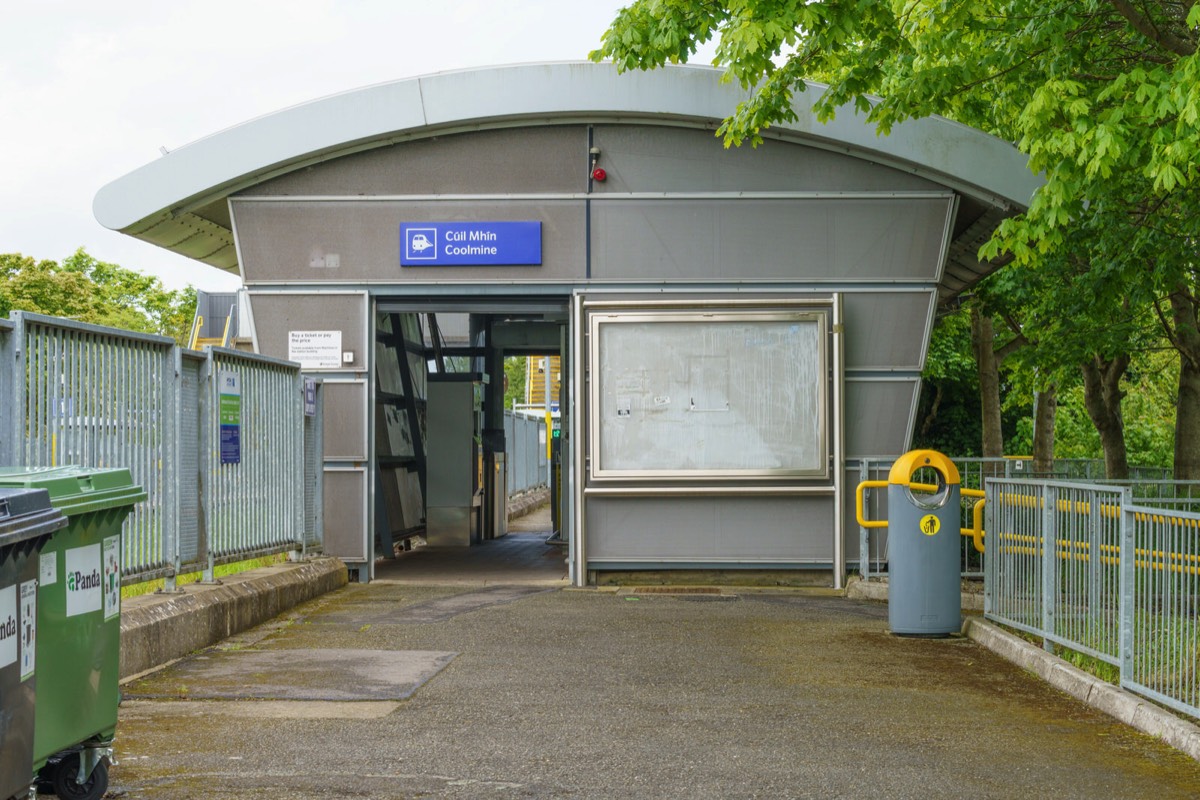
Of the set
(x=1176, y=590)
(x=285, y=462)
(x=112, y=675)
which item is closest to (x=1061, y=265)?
(x=285, y=462)

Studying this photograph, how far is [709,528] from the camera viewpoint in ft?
44.9

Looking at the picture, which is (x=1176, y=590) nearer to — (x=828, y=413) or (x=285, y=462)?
(x=828, y=413)

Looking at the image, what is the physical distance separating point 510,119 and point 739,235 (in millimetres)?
2524

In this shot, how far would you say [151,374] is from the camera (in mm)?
9289

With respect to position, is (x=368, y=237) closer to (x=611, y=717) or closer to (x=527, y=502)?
(x=611, y=717)

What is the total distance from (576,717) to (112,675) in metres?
2.58

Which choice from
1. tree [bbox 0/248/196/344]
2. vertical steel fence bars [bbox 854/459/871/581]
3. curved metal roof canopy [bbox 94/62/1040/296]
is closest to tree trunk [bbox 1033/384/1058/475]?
vertical steel fence bars [bbox 854/459/871/581]

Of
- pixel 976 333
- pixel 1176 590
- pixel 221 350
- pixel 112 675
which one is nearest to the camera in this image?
pixel 112 675

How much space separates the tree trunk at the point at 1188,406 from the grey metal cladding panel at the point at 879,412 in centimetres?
576

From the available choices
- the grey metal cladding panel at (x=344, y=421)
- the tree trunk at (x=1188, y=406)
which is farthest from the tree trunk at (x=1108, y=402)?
the grey metal cladding panel at (x=344, y=421)

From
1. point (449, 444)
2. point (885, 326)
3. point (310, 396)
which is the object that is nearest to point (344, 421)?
point (310, 396)

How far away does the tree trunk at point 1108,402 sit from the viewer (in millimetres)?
20891

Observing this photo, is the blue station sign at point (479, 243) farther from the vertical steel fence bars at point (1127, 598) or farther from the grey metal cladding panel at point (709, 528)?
the vertical steel fence bars at point (1127, 598)

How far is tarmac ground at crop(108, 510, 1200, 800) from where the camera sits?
233 inches
